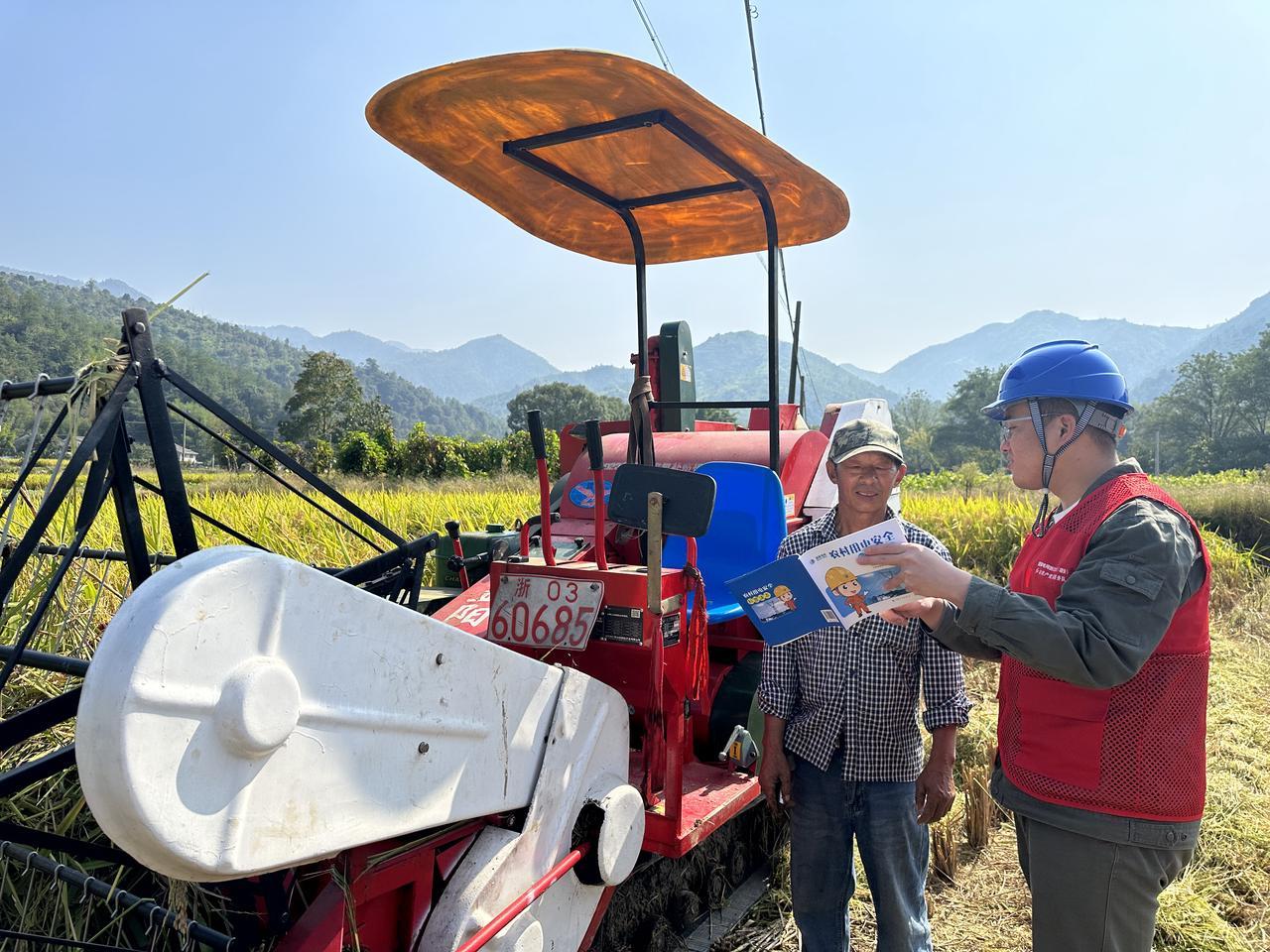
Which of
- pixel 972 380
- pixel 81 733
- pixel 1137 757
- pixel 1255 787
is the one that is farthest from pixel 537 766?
pixel 972 380

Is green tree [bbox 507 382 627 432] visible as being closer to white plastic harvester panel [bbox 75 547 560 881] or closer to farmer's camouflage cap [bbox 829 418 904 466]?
farmer's camouflage cap [bbox 829 418 904 466]

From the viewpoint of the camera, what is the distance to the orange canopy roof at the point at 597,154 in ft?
8.62

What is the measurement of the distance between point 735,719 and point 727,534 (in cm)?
78

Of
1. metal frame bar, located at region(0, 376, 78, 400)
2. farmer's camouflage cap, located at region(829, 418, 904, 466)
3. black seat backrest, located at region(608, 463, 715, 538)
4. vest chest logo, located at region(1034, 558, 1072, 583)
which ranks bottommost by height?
vest chest logo, located at region(1034, 558, 1072, 583)

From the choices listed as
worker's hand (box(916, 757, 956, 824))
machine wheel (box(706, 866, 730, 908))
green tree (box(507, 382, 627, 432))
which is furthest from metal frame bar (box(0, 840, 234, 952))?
green tree (box(507, 382, 627, 432))

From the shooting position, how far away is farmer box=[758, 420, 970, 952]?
2582 mm

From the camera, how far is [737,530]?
3.67 metres

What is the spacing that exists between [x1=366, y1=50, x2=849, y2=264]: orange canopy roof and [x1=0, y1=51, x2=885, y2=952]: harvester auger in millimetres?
15

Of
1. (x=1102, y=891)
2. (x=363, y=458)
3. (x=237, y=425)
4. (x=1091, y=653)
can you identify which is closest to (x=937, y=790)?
(x=1102, y=891)

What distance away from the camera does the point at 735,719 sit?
333cm

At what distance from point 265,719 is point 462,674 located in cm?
51

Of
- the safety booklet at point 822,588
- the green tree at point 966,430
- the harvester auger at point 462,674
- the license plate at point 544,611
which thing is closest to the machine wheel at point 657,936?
the harvester auger at point 462,674

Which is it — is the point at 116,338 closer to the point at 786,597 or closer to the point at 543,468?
the point at 543,468

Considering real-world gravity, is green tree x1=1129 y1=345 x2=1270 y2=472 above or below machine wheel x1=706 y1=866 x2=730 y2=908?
above
